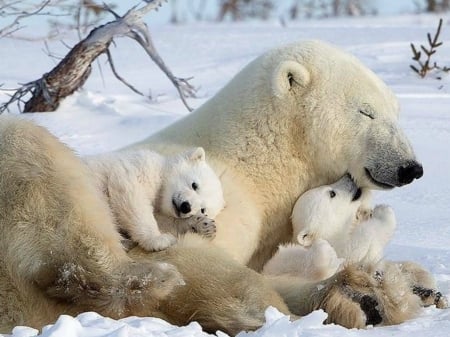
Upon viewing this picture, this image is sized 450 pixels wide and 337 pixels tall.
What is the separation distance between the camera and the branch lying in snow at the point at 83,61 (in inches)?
312

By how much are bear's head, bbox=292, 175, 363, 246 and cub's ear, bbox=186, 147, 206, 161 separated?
54cm

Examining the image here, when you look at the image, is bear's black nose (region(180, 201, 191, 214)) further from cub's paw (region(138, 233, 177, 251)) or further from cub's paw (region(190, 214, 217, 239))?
cub's paw (region(138, 233, 177, 251))

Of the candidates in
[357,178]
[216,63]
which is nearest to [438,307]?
[357,178]

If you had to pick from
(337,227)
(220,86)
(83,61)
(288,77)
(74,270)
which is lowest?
(220,86)

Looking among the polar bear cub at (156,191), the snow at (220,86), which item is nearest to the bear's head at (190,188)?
the polar bear cub at (156,191)

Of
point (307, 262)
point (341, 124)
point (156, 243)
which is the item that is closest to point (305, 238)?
point (307, 262)

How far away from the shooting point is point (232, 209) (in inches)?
165

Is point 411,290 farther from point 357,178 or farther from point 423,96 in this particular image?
point 423,96

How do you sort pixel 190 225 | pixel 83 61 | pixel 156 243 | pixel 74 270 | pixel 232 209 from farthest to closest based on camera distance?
pixel 83 61
pixel 232 209
pixel 190 225
pixel 156 243
pixel 74 270

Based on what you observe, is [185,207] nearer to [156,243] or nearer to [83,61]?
[156,243]

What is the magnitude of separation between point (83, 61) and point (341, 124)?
13.3 ft

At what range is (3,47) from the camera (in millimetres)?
12852

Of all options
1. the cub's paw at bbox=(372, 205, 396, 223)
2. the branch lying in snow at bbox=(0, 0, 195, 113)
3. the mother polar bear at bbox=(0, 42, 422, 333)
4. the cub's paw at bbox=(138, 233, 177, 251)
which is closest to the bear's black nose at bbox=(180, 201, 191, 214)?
the mother polar bear at bbox=(0, 42, 422, 333)

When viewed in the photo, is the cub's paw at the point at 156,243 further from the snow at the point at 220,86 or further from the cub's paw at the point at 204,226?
the snow at the point at 220,86
